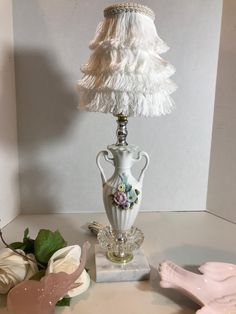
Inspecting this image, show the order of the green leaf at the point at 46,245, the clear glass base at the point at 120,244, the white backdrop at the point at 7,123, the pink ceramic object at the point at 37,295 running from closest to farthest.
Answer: the pink ceramic object at the point at 37,295, the green leaf at the point at 46,245, the clear glass base at the point at 120,244, the white backdrop at the point at 7,123

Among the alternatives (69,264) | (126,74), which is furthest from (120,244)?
(126,74)

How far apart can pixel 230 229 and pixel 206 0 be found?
770 millimetres

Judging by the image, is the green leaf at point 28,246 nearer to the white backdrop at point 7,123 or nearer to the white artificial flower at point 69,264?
the white artificial flower at point 69,264

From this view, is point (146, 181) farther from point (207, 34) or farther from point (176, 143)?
point (207, 34)

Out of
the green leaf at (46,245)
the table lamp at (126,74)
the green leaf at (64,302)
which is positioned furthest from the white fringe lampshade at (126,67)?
the green leaf at (64,302)

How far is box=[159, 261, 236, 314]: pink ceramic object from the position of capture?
0.60 metres

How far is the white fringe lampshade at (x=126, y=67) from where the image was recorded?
0.60 metres

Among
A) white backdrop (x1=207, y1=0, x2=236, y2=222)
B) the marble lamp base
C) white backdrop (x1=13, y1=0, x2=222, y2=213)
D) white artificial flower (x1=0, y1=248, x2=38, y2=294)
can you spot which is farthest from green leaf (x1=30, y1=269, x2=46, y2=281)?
white backdrop (x1=207, y1=0, x2=236, y2=222)

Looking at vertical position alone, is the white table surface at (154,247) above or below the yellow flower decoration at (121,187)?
below

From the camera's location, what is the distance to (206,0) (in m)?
0.97

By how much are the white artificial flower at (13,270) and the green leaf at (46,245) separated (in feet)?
0.08

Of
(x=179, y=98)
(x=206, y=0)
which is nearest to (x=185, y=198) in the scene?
(x=179, y=98)

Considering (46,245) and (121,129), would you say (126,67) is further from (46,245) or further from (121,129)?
(46,245)

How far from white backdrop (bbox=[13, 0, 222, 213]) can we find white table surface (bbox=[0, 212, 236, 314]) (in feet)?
0.25
